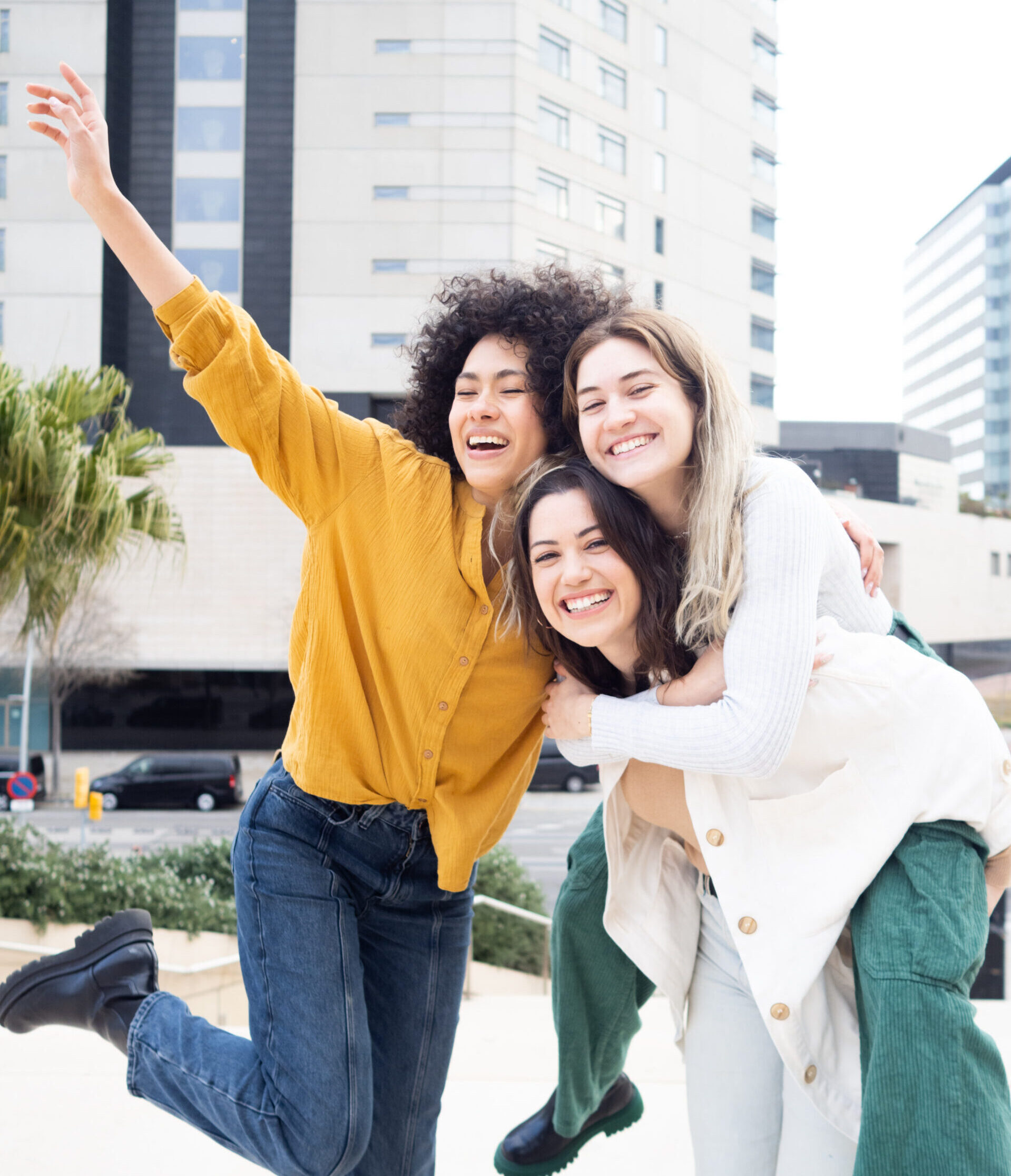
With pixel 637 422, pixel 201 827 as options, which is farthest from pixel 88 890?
pixel 201 827

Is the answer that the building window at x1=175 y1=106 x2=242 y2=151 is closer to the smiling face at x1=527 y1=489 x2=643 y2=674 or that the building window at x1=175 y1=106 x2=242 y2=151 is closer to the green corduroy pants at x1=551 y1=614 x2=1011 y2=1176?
the smiling face at x1=527 y1=489 x2=643 y2=674

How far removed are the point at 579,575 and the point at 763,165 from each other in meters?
25.0

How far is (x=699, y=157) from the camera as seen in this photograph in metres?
21.2

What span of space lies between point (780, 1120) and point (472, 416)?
43.5 inches

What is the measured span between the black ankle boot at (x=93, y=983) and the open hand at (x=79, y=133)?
1.23 m

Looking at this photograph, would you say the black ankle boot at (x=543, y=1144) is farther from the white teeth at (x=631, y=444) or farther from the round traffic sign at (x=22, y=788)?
the round traffic sign at (x=22, y=788)

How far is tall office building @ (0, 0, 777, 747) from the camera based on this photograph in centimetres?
1680

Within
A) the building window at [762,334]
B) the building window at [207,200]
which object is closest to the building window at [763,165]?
the building window at [762,334]

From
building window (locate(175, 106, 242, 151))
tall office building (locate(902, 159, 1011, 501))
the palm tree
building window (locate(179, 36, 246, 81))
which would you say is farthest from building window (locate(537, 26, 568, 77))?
tall office building (locate(902, 159, 1011, 501))

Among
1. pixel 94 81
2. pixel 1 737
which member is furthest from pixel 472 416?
pixel 94 81

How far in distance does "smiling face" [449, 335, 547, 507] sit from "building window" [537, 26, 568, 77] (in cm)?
1931

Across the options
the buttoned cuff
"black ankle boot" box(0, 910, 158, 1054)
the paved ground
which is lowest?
the paved ground

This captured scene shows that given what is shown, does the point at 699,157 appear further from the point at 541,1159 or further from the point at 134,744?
the point at 541,1159

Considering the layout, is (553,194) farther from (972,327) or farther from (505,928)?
(972,327)
